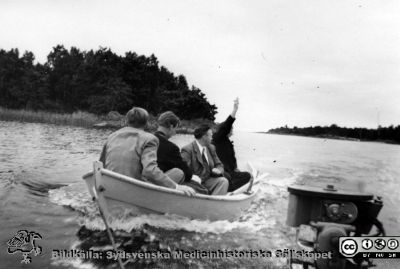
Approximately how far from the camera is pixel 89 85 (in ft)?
183

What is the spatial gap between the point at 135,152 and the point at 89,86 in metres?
54.0

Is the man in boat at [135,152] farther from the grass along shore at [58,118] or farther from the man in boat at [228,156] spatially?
the grass along shore at [58,118]

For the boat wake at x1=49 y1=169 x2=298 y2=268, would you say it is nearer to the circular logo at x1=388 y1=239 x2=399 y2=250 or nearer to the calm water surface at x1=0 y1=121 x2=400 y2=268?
the calm water surface at x1=0 y1=121 x2=400 y2=268

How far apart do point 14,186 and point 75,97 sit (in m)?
52.2

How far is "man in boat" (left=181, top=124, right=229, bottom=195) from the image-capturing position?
6531mm

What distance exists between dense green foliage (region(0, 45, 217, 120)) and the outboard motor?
50.6 metres

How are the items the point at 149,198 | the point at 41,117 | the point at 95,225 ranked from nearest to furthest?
the point at 149,198 → the point at 95,225 → the point at 41,117

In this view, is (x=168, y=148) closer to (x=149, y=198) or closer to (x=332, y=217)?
(x=149, y=198)

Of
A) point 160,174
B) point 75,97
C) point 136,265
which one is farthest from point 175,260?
point 75,97

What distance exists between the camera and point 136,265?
410 cm

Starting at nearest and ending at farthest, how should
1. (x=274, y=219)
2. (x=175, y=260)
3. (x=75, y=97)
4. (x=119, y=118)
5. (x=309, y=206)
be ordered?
1. (x=309, y=206)
2. (x=175, y=260)
3. (x=274, y=219)
4. (x=119, y=118)
5. (x=75, y=97)

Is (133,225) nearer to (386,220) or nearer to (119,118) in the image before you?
(386,220)

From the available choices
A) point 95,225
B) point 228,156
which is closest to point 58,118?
point 228,156

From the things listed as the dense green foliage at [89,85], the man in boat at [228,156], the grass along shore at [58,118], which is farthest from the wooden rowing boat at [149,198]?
the dense green foliage at [89,85]
